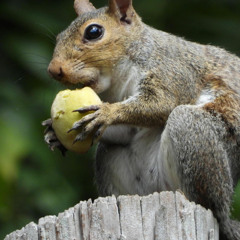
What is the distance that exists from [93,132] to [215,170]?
607 millimetres

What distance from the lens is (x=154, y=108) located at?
14.7ft

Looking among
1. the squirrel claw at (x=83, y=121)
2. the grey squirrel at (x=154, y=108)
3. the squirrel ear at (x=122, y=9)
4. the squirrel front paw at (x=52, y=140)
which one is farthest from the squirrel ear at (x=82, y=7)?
the squirrel claw at (x=83, y=121)

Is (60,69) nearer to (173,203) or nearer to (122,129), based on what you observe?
(122,129)

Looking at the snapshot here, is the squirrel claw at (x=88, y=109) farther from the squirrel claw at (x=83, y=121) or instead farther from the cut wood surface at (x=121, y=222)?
the cut wood surface at (x=121, y=222)

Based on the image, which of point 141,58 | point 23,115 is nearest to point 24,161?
point 23,115

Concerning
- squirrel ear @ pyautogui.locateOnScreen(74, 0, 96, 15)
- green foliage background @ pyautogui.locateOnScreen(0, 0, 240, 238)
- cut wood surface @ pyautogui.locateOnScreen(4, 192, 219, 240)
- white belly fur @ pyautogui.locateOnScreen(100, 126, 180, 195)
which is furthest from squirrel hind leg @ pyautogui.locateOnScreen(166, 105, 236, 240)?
green foliage background @ pyautogui.locateOnScreen(0, 0, 240, 238)

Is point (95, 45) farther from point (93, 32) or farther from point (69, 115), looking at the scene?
point (69, 115)

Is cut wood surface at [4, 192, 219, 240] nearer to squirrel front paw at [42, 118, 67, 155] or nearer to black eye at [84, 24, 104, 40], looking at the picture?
squirrel front paw at [42, 118, 67, 155]

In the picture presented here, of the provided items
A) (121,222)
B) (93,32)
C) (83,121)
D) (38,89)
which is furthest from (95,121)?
(38,89)

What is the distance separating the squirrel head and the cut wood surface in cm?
105

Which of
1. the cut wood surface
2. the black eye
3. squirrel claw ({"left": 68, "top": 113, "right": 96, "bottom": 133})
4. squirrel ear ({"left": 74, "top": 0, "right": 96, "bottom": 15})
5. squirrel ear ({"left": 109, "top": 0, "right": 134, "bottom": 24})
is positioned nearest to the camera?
the cut wood surface

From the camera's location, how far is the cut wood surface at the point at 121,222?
361 centimetres

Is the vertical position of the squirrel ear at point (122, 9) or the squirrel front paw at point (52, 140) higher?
the squirrel ear at point (122, 9)

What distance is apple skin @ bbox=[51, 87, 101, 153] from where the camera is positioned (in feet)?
13.8
